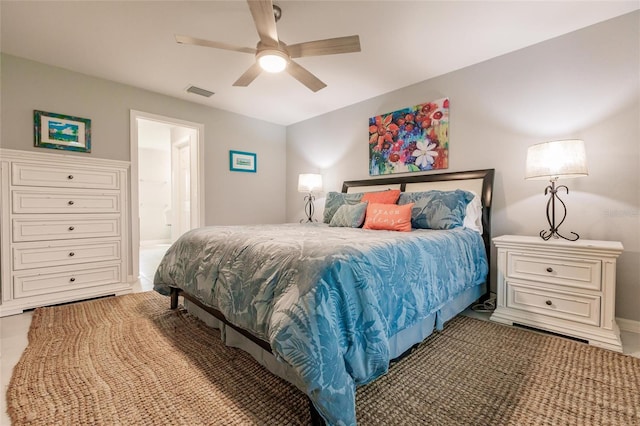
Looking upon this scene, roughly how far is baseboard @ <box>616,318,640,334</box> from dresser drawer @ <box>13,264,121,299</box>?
4.64 meters

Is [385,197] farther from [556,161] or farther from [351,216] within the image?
[556,161]

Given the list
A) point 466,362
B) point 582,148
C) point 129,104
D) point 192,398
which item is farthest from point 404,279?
point 129,104

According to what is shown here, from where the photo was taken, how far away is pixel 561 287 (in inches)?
79.7

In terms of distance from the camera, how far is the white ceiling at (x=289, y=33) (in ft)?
6.76

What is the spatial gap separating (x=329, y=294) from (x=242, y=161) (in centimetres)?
372

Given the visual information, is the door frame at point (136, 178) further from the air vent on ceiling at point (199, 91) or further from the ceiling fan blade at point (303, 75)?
the ceiling fan blade at point (303, 75)

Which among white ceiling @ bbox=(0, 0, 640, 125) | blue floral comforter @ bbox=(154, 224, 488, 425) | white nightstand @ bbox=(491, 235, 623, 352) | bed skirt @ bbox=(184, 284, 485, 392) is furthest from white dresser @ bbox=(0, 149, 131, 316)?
white nightstand @ bbox=(491, 235, 623, 352)

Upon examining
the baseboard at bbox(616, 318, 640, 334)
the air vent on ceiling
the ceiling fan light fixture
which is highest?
the air vent on ceiling

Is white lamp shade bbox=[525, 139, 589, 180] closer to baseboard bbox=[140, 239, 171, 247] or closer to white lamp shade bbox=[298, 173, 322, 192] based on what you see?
white lamp shade bbox=[298, 173, 322, 192]

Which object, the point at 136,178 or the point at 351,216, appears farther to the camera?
the point at 136,178

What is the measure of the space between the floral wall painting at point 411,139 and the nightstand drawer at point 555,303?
4.82 feet

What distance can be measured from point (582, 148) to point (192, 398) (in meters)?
2.97

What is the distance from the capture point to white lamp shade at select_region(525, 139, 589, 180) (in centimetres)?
202

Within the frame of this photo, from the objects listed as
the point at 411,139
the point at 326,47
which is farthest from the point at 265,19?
the point at 411,139
